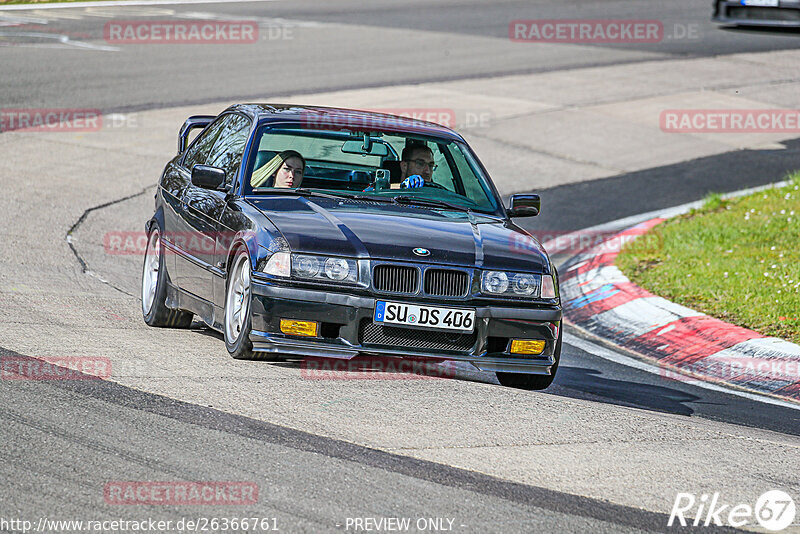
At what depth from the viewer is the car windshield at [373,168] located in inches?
302

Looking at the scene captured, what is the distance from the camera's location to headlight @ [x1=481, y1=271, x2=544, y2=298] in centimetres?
675

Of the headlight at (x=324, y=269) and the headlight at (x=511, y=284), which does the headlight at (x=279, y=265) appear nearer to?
the headlight at (x=324, y=269)

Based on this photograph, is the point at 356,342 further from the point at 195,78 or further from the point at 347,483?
the point at 195,78

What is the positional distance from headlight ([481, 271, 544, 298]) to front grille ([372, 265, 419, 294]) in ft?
1.32

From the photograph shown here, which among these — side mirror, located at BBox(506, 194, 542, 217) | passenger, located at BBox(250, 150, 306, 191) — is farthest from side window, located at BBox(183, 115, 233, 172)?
→ side mirror, located at BBox(506, 194, 542, 217)

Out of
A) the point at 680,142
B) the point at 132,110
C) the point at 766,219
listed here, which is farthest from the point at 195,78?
the point at 766,219

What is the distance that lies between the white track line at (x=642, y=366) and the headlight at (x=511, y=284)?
80.0 inches

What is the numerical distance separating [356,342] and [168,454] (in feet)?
5.60

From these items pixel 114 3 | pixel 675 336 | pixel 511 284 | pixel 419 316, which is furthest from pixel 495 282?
pixel 114 3

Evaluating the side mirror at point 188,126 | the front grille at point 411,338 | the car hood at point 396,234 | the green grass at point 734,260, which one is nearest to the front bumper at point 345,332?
the front grille at point 411,338

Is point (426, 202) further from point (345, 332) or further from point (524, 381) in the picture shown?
point (345, 332)

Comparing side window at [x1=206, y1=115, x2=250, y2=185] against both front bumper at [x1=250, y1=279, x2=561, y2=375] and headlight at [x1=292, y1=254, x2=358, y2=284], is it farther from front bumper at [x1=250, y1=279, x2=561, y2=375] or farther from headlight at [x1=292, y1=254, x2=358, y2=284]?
front bumper at [x1=250, y1=279, x2=561, y2=375]

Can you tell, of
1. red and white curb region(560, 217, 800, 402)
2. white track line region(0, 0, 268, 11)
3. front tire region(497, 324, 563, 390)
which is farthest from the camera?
white track line region(0, 0, 268, 11)

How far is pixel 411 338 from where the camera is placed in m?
6.61
